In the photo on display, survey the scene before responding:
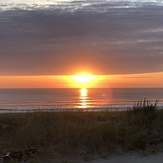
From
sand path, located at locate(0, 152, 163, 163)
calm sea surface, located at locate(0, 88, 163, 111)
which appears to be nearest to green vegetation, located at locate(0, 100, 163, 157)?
sand path, located at locate(0, 152, 163, 163)

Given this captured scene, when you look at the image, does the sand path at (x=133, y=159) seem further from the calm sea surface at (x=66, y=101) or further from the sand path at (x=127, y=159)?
the calm sea surface at (x=66, y=101)

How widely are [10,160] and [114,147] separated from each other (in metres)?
3.13

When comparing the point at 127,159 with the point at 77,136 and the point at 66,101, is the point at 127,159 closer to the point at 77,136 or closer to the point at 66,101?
the point at 77,136

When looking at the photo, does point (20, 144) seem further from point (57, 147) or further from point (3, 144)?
point (57, 147)

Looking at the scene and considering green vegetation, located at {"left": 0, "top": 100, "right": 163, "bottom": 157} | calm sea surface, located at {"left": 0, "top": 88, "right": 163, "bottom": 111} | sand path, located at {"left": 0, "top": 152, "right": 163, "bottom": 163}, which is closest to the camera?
sand path, located at {"left": 0, "top": 152, "right": 163, "bottom": 163}

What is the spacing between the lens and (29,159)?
891 cm

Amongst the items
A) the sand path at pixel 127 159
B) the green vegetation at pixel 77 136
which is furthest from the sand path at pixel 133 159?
the green vegetation at pixel 77 136

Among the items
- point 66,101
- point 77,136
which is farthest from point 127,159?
point 66,101

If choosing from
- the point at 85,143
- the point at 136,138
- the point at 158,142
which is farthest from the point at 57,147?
the point at 158,142

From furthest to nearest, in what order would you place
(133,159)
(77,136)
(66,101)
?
1. (66,101)
2. (77,136)
3. (133,159)

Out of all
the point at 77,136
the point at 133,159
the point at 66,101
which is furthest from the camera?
the point at 66,101

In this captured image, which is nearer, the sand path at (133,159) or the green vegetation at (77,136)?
the sand path at (133,159)

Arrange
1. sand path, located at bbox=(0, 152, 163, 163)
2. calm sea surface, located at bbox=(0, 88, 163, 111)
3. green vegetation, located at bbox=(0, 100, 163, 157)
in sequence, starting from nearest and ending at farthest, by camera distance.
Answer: sand path, located at bbox=(0, 152, 163, 163) → green vegetation, located at bbox=(0, 100, 163, 157) → calm sea surface, located at bbox=(0, 88, 163, 111)

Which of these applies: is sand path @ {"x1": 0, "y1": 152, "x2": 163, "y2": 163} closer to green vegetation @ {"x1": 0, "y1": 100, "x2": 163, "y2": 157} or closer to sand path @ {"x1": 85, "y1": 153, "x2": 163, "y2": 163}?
sand path @ {"x1": 85, "y1": 153, "x2": 163, "y2": 163}
